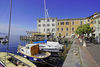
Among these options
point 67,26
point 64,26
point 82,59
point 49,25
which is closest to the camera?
point 82,59

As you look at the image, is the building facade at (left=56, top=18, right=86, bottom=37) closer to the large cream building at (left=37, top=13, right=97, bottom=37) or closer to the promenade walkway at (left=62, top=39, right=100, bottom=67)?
the large cream building at (left=37, top=13, right=97, bottom=37)

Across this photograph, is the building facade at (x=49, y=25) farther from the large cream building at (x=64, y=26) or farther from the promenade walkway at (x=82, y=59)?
the promenade walkway at (x=82, y=59)

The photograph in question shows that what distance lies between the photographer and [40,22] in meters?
45.6

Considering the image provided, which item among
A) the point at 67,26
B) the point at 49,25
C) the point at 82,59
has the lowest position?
the point at 82,59

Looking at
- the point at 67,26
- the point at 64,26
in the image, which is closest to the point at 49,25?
the point at 64,26

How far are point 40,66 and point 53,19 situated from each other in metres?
36.4

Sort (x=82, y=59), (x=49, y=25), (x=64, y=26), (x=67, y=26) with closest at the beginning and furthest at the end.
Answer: (x=82, y=59)
(x=67, y=26)
(x=64, y=26)
(x=49, y=25)

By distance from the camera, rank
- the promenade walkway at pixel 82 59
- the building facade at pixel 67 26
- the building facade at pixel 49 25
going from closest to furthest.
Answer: the promenade walkway at pixel 82 59
the building facade at pixel 67 26
the building facade at pixel 49 25

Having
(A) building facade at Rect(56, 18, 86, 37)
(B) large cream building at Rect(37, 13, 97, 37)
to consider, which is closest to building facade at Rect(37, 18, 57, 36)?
(B) large cream building at Rect(37, 13, 97, 37)

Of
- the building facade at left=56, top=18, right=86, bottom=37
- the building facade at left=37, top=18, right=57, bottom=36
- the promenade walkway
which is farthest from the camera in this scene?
the building facade at left=37, top=18, right=57, bottom=36

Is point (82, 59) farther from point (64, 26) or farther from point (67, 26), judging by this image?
point (64, 26)

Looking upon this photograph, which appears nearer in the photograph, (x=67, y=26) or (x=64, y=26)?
(x=67, y=26)

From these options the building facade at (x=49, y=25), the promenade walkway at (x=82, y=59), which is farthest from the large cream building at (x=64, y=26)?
the promenade walkway at (x=82, y=59)

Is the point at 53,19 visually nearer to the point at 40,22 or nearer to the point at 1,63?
the point at 40,22
